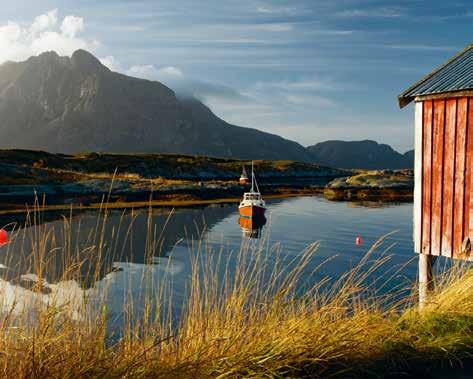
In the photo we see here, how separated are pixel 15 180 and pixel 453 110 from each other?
170 feet

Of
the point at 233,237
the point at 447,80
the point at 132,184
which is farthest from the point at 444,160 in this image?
the point at 132,184

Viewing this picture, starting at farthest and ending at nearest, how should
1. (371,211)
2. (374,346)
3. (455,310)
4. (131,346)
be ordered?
(371,211)
(455,310)
(374,346)
(131,346)

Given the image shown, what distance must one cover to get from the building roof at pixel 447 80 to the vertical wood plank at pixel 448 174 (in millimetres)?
315

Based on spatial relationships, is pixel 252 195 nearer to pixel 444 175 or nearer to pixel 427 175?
pixel 427 175

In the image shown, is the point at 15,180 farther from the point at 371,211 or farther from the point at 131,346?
the point at 131,346

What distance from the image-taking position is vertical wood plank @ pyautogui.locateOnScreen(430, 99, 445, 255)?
970 centimetres

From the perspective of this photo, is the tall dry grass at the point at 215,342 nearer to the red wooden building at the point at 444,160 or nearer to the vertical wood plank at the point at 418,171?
the red wooden building at the point at 444,160

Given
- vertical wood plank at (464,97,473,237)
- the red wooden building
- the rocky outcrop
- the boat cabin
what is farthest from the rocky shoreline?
vertical wood plank at (464,97,473,237)

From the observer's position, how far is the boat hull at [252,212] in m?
41.2

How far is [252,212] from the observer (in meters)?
41.2

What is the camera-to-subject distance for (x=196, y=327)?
5.22 meters

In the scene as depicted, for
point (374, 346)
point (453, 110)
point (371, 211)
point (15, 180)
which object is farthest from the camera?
point (15, 180)

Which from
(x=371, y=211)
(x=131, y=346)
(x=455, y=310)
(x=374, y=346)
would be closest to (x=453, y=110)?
(x=455, y=310)

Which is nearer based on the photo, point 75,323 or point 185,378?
point 185,378
